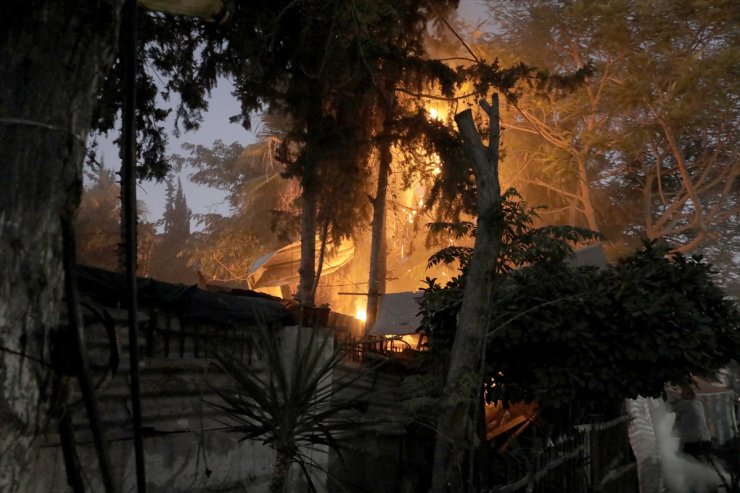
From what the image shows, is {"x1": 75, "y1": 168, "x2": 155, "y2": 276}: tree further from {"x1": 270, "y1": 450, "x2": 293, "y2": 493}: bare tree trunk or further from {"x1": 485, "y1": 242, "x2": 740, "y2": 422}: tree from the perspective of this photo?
{"x1": 270, "y1": 450, "x2": 293, "y2": 493}: bare tree trunk

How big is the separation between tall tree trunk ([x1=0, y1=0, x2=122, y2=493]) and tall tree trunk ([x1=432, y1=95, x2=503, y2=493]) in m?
3.84

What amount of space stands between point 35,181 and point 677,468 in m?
14.1

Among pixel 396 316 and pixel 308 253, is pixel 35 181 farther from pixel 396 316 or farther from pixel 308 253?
pixel 396 316

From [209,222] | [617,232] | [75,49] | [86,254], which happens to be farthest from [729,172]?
[209,222]

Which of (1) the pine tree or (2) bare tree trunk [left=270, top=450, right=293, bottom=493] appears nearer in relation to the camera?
(2) bare tree trunk [left=270, top=450, right=293, bottom=493]

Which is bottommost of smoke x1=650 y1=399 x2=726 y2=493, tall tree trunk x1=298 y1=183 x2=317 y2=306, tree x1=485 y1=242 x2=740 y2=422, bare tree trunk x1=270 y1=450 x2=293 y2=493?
smoke x1=650 y1=399 x2=726 y2=493

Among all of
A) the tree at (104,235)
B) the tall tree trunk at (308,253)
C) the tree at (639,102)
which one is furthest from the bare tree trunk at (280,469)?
the tree at (104,235)

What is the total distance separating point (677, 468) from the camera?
12.7m

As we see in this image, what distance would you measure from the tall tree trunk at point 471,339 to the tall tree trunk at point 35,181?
12.6 feet

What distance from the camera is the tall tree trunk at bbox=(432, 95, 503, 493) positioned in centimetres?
560

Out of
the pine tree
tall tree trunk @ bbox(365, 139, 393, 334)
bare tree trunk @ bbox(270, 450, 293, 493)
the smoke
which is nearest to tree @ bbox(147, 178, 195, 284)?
the pine tree

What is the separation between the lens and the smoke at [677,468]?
12250 mm

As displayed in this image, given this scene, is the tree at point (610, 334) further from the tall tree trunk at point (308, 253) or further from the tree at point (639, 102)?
the tree at point (639, 102)

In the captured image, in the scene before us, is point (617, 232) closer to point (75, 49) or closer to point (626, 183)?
point (626, 183)
